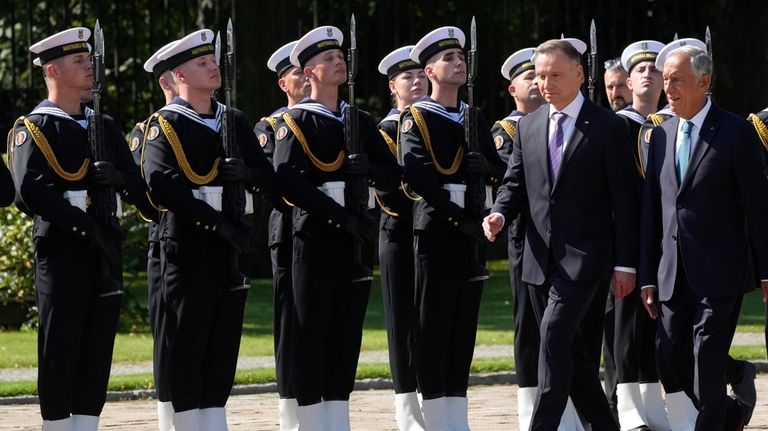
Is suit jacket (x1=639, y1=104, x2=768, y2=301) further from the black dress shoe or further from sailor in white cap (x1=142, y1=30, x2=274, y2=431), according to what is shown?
sailor in white cap (x1=142, y1=30, x2=274, y2=431)

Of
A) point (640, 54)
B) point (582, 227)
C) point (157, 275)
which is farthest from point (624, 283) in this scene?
point (640, 54)

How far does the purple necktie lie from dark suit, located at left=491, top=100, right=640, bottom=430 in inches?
1.3

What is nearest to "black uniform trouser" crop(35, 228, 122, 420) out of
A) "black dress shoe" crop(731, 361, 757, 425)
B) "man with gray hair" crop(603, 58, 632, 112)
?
"black dress shoe" crop(731, 361, 757, 425)

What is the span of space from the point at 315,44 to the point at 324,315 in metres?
1.46

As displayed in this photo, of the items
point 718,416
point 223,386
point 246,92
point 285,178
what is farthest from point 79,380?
point 246,92

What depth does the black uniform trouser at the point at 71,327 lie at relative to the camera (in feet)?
28.8

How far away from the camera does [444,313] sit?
9836 millimetres

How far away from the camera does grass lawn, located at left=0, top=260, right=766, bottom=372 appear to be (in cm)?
1473

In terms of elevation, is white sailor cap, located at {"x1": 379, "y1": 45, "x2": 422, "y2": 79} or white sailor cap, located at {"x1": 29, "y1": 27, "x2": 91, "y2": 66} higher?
white sailor cap, located at {"x1": 29, "y1": 27, "x2": 91, "y2": 66}

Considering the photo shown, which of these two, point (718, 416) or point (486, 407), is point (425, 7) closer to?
point (486, 407)

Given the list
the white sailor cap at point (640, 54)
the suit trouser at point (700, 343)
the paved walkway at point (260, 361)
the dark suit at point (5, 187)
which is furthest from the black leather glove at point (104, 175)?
the paved walkway at point (260, 361)

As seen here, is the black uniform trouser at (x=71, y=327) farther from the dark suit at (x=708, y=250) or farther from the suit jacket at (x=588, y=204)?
the dark suit at (x=708, y=250)

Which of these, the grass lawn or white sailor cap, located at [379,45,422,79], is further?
the grass lawn

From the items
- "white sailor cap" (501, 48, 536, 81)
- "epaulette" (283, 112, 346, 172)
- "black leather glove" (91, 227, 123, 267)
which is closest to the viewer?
"black leather glove" (91, 227, 123, 267)
